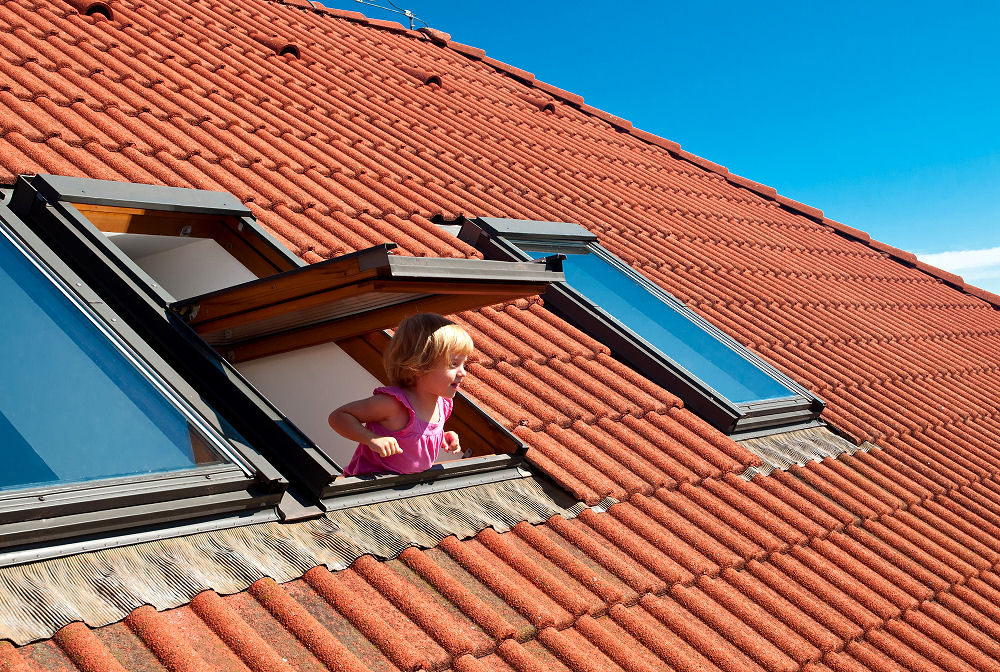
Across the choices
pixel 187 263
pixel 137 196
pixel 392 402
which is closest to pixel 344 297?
pixel 392 402

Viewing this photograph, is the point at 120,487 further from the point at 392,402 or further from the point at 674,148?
the point at 674,148

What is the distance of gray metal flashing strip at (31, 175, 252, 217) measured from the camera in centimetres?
319

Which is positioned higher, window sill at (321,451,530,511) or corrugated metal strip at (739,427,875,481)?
corrugated metal strip at (739,427,875,481)

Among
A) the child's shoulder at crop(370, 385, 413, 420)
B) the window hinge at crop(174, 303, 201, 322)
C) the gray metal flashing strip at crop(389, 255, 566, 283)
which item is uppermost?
the gray metal flashing strip at crop(389, 255, 566, 283)

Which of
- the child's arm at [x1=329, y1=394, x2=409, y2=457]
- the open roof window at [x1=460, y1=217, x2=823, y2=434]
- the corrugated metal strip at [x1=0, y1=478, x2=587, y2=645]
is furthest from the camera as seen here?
the open roof window at [x1=460, y1=217, x2=823, y2=434]

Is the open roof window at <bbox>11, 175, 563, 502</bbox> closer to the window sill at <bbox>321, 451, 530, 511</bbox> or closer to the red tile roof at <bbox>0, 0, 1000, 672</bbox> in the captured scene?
the window sill at <bbox>321, 451, 530, 511</bbox>

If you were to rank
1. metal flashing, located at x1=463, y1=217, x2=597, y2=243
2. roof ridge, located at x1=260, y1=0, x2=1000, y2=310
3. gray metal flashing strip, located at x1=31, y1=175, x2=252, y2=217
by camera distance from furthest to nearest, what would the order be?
roof ridge, located at x1=260, y1=0, x2=1000, y2=310 < metal flashing, located at x1=463, y1=217, x2=597, y2=243 < gray metal flashing strip, located at x1=31, y1=175, x2=252, y2=217

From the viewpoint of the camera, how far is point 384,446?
9.52 feet

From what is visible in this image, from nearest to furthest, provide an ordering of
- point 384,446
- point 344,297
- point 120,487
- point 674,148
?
1. point 120,487
2. point 344,297
3. point 384,446
4. point 674,148

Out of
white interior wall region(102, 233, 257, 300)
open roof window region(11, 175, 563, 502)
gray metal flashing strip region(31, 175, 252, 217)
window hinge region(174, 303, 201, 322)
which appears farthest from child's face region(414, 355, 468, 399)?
gray metal flashing strip region(31, 175, 252, 217)

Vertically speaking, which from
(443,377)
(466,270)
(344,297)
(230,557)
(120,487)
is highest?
(466,270)

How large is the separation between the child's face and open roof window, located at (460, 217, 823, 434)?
1.81 m

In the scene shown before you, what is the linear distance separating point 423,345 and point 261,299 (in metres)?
0.52

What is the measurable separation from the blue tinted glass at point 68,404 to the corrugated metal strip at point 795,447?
2658 mm
